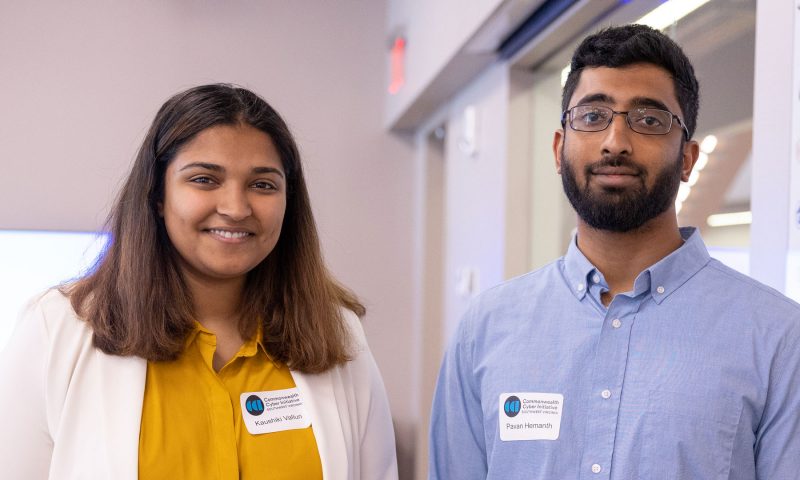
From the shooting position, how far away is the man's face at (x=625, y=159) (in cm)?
140

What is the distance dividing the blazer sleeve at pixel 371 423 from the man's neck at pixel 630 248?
0.64 meters

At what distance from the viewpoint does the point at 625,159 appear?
1.41 metres

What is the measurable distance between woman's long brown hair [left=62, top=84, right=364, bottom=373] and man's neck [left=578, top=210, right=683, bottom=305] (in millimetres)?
647

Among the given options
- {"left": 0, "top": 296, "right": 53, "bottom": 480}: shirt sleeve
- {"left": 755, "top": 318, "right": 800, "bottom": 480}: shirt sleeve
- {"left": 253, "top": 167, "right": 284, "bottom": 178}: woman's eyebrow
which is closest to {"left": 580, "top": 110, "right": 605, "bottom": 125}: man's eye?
{"left": 755, "top": 318, "right": 800, "bottom": 480}: shirt sleeve

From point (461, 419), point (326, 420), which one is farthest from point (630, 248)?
point (326, 420)

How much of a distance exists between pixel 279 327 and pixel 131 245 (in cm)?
36

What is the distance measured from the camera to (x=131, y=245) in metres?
1.69

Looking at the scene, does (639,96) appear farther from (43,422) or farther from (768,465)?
(43,422)

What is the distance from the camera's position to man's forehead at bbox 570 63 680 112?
4.72 ft

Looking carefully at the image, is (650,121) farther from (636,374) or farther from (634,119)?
(636,374)

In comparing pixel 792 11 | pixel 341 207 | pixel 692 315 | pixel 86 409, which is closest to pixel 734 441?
pixel 692 315

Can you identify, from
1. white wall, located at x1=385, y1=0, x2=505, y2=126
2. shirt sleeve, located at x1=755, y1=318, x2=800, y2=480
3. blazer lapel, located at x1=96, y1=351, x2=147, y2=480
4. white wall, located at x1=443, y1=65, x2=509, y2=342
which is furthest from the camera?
white wall, located at x1=443, y1=65, x2=509, y2=342

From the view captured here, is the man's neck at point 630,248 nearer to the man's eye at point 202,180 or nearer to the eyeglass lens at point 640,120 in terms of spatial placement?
the eyeglass lens at point 640,120

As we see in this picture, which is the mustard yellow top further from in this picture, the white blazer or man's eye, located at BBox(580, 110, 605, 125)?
man's eye, located at BBox(580, 110, 605, 125)
